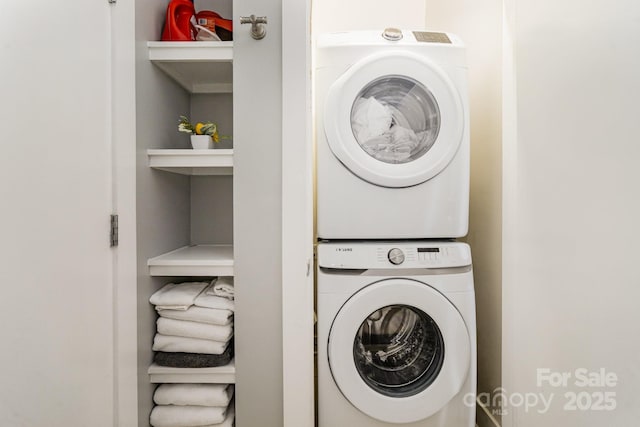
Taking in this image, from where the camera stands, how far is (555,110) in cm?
116

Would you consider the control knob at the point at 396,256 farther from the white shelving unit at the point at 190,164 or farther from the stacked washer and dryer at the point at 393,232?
the white shelving unit at the point at 190,164

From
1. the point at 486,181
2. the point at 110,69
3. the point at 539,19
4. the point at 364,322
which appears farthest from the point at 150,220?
the point at 539,19

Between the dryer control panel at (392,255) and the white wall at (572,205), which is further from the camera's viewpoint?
the dryer control panel at (392,255)

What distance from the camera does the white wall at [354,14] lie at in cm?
205

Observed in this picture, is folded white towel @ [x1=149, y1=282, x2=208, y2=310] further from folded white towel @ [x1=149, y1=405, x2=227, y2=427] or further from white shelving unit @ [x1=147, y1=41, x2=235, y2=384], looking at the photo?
folded white towel @ [x1=149, y1=405, x2=227, y2=427]

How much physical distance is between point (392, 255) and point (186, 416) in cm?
99

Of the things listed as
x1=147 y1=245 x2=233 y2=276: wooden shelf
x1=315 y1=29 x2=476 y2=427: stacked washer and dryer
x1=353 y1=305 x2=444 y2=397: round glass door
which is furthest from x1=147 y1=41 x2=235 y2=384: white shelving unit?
x1=353 y1=305 x2=444 y2=397: round glass door

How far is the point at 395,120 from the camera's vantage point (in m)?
1.48

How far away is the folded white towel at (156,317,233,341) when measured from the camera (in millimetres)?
1256

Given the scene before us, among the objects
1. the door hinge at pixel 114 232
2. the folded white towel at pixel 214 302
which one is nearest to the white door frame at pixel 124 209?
the door hinge at pixel 114 232

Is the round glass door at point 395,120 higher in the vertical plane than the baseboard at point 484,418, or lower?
higher

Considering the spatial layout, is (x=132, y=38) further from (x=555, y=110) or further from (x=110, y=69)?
(x=555, y=110)

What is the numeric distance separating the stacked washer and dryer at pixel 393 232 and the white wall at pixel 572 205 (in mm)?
194

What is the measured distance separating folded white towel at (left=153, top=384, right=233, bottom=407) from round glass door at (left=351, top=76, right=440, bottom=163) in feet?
3.64
